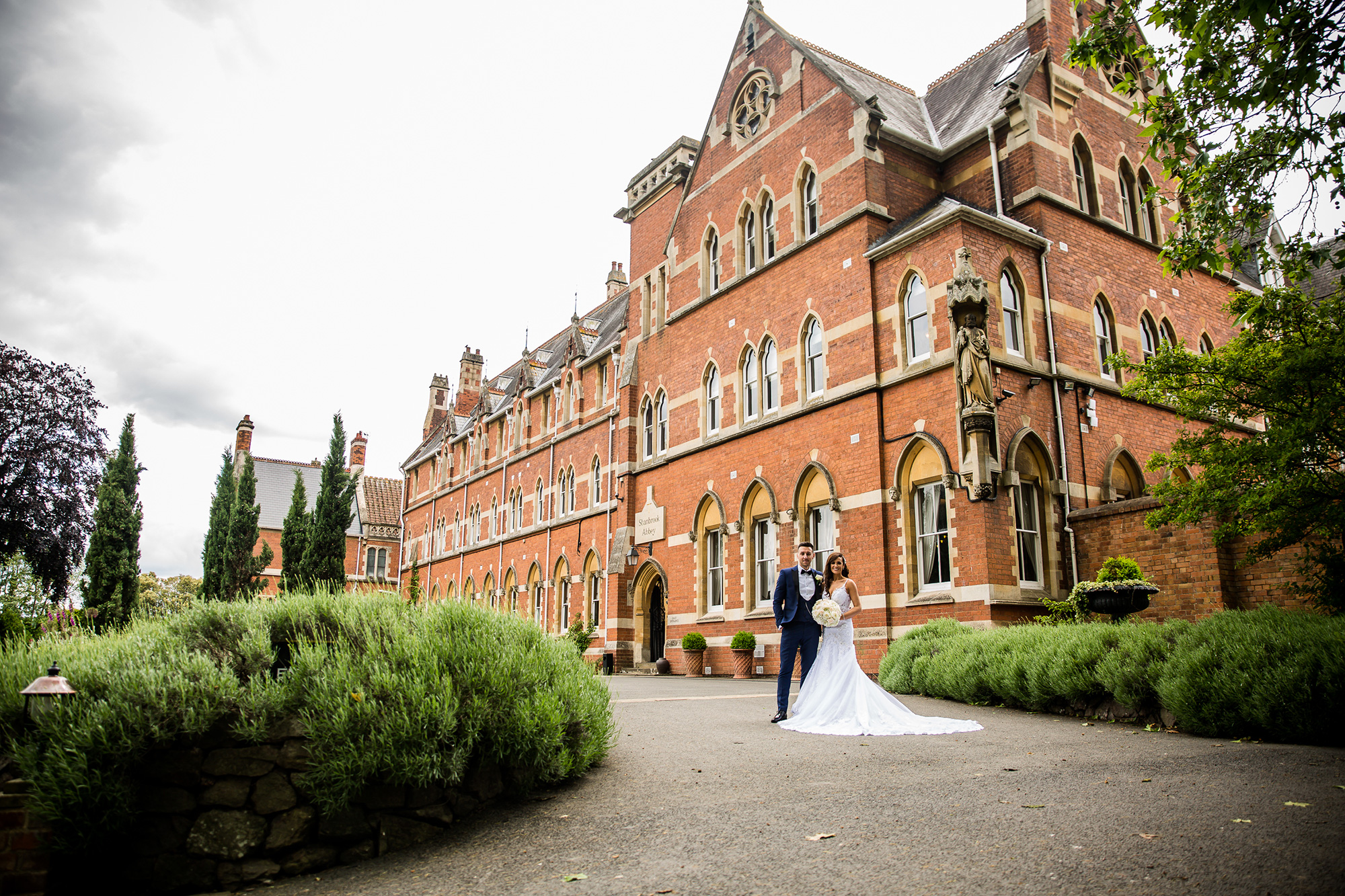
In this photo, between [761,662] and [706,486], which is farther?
[706,486]

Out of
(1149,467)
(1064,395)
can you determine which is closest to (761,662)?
(1064,395)

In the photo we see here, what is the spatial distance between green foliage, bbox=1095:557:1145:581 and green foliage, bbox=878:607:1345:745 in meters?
2.67

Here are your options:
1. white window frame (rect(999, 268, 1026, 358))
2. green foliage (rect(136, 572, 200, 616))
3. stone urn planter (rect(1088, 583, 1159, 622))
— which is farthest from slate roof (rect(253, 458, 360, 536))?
stone urn planter (rect(1088, 583, 1159, 622))

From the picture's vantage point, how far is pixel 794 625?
10562mm

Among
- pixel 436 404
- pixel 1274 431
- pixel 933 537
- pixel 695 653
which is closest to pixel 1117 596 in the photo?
pixel 1274 431

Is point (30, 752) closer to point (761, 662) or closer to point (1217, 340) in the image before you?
point (761, 662)

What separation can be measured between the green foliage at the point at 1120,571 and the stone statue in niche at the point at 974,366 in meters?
3.24

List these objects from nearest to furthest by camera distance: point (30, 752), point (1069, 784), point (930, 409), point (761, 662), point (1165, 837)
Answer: point (1165, 837), point (30, 752), point (1069, 784), point (930, 409), point (761, 662)

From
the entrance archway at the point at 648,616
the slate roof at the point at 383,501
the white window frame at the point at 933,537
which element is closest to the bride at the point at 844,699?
the white window frame at the point at 933,537

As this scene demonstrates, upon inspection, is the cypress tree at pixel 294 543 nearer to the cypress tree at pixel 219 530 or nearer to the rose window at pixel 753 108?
the cypress tree at pixel 219 530

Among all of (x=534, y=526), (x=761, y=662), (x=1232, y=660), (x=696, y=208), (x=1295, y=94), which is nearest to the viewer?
(x=1295, y=94)

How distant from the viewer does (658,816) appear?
589 cm

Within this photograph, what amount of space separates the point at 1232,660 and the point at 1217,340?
15.7 metres

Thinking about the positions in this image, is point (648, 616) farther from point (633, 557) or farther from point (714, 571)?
point (714, 571)
